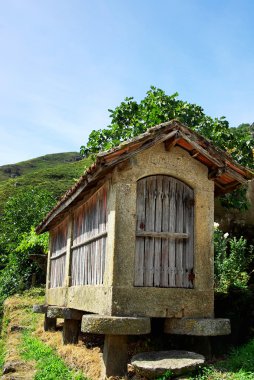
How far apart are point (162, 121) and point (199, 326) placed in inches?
262

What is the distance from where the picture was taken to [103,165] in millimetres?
5590

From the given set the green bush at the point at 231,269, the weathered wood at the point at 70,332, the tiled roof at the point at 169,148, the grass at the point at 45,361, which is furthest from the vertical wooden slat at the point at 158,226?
the weathered wood at the point at 70,332

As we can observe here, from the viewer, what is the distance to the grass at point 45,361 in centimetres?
603

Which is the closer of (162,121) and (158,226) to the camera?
(158,226)

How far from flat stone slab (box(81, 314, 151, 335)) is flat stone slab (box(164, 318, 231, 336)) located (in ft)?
1.80

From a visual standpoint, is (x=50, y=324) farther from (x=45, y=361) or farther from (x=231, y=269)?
(x=231, y=269)

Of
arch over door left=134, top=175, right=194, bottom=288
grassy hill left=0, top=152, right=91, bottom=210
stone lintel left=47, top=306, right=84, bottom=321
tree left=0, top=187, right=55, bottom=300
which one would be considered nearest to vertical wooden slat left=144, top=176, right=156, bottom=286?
arch over door left=134, top=175, right=194, bottom=288

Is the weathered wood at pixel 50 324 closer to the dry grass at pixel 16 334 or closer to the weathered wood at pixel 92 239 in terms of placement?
the dry grass at pixel 16 334

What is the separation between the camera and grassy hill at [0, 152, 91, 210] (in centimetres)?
4478

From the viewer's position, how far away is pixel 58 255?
10062 millimetres

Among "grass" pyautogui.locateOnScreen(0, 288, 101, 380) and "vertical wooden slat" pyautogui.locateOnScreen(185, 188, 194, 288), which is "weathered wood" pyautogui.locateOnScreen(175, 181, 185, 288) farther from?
"grass" pyautogui.locateOnScreen(0, 288, 101, 380)

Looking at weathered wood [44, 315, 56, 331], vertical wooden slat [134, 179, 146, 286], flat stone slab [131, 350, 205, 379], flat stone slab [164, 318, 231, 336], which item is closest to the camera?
flat stone slab [131, 350, 205, 379]

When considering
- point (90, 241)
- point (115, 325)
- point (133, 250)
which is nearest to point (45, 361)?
point (90, 241)

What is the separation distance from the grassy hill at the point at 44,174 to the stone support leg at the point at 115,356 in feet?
43.3
